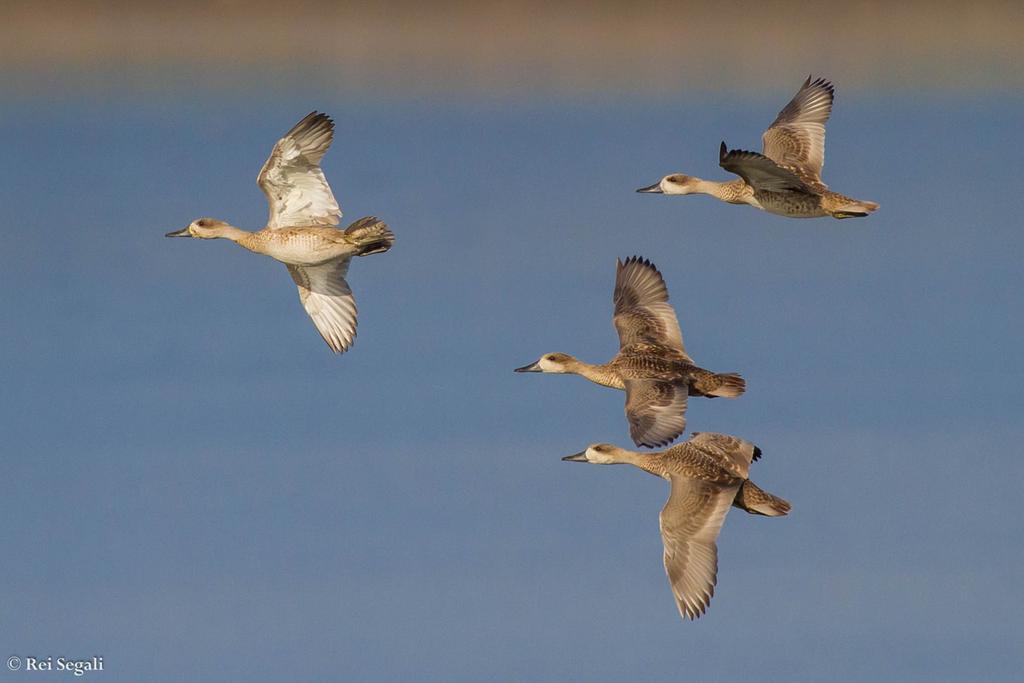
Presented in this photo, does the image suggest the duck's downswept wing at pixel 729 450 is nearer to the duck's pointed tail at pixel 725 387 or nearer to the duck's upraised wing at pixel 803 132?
the duck's pointed tail at pixel 725 387

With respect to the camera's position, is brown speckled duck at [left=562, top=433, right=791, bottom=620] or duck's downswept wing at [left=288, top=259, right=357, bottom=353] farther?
duck's downswept wing at [left=288, top=259, right=357, bottom=353]

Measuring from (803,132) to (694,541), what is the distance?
5191 millimetres

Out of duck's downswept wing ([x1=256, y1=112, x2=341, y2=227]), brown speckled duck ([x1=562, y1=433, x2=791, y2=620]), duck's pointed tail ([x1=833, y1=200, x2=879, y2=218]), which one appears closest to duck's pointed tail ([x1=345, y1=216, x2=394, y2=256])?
duck's downswept wing ([x1=256, y1=112, x2=341, y2=227])

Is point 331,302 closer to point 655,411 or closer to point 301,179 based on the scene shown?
point 301,179

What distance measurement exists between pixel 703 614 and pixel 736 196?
4.74 meters

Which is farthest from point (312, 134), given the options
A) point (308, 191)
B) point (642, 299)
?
point (642, 299)

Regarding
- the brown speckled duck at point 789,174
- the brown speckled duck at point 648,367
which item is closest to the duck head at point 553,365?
the brown speckled duck at point 648,367

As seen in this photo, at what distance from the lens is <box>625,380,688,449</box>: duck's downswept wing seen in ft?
54.2

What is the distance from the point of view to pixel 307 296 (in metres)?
17.9

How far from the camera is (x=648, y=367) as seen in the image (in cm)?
1769

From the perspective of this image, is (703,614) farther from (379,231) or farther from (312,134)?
(312,134)

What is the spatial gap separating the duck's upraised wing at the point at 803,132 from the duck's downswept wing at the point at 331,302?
14.4 feet

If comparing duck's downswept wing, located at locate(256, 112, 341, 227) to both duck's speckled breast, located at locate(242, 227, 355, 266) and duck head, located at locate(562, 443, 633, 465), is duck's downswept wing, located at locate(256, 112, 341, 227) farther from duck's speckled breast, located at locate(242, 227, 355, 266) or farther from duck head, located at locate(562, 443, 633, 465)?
duck head, located at locate(562, 443, 633, 465)

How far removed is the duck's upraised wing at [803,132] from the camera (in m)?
18.7
